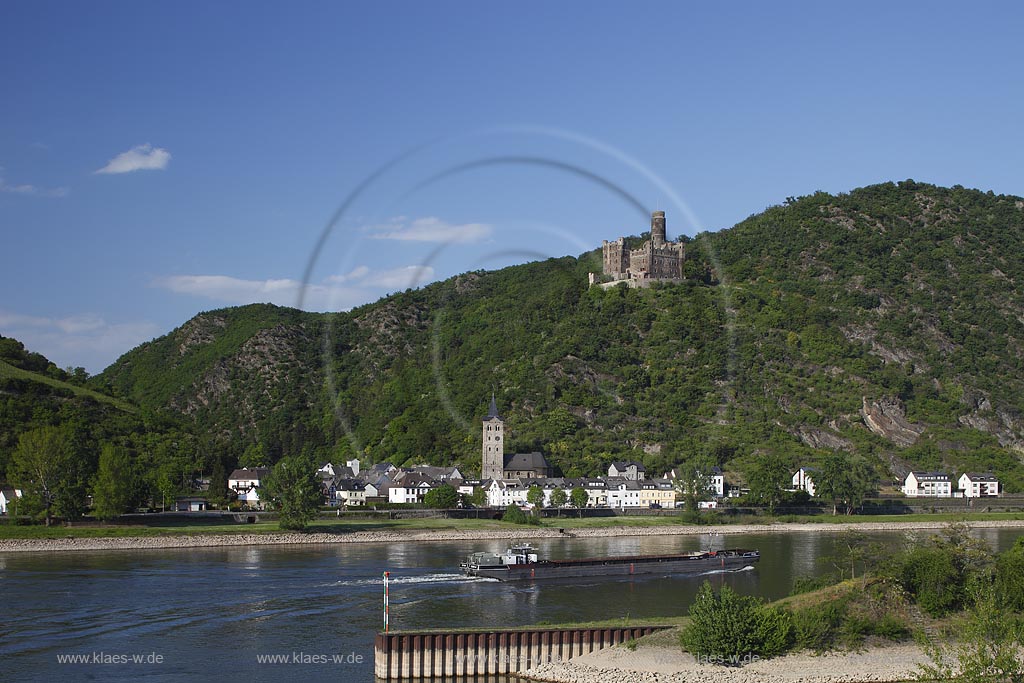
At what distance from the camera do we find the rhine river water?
39344mm

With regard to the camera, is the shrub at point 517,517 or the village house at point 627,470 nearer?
the shrub at point 517,517

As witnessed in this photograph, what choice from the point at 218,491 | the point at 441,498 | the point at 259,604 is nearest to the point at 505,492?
the point at 441,498

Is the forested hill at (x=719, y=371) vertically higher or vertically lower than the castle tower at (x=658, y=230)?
lower

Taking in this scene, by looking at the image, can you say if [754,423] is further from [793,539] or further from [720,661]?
[720,661]

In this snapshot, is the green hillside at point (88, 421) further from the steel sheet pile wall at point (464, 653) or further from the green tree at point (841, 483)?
the steel sheet pile wall at point (464, 653)

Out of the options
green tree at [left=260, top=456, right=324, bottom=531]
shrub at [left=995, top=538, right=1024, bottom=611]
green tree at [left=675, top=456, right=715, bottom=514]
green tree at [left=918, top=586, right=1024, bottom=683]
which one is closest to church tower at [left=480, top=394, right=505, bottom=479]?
green tree at [left=675, top=456, right=715, bottom=514]

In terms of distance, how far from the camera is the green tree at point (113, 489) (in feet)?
257

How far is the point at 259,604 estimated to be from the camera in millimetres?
50312

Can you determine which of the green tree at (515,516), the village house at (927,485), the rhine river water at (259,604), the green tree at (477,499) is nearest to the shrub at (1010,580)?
the rhine river water at (259,604)

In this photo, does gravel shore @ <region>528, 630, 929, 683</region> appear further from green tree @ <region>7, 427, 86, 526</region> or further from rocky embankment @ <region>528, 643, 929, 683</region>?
green tree @ <region>7, 427, 86, 526</region>

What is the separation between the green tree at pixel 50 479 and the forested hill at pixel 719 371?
45238 millimetres

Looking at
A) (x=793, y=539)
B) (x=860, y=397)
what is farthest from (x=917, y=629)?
(x=860, y=397)

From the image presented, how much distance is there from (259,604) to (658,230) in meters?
131

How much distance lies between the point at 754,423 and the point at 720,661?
321 feet
